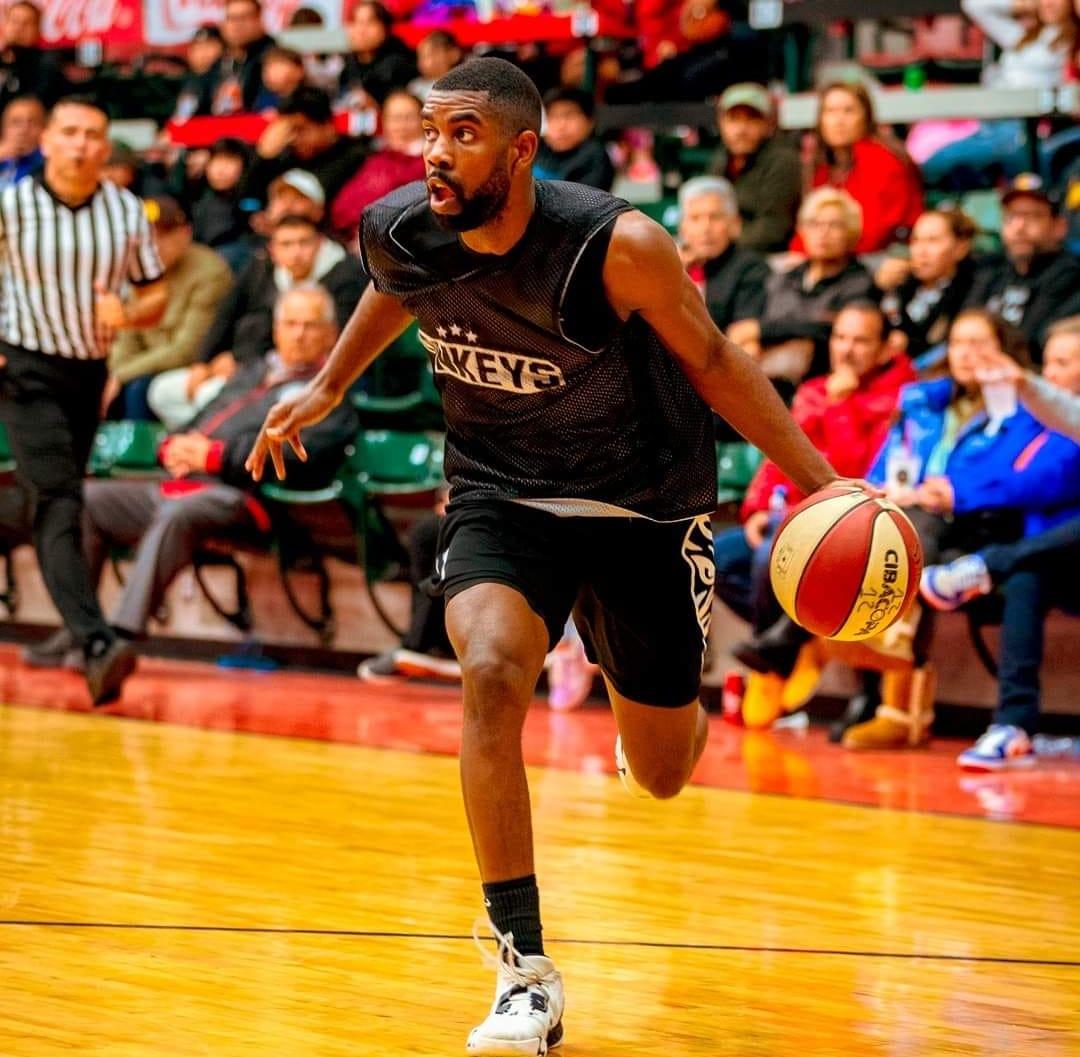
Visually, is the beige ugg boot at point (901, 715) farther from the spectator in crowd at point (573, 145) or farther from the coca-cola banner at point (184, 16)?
the coca-cola banner at point (184, 16)

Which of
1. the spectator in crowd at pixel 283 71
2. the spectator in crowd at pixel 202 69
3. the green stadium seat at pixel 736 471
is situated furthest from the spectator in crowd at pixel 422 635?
the spectator in crowd at pixel 202 69

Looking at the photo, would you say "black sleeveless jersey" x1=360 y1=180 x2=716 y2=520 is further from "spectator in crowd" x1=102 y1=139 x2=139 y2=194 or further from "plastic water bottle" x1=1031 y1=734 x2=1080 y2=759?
"spectator in crowd" x1=102 y1=139 x2=139 y2=194

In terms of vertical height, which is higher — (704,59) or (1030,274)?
(704,59)

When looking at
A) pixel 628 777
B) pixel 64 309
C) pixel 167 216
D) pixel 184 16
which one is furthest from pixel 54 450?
pixel 184 16

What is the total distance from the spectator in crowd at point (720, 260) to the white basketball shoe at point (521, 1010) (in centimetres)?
518

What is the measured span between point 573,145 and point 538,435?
6.18m

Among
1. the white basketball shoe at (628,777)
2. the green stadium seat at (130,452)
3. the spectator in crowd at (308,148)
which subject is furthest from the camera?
the spectator in crowd at (308,148)

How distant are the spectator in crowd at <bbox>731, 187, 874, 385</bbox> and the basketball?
3982 mm

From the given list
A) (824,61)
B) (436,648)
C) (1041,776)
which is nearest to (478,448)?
(1041,776)

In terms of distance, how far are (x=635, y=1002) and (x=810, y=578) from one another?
2.76ft

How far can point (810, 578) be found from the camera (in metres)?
3.88

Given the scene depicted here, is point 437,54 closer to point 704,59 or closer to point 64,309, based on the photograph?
point 704,59

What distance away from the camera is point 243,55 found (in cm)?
1216

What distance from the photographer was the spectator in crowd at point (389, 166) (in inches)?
404
